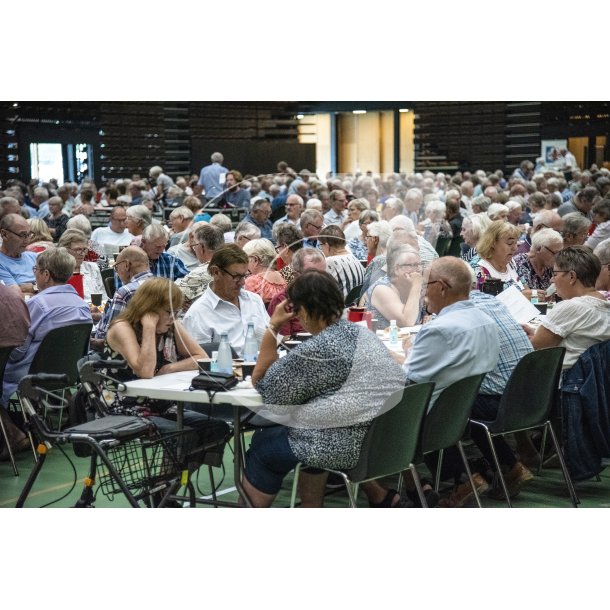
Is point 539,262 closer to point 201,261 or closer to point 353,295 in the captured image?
point 201,261

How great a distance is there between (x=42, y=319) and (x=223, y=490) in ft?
5.14

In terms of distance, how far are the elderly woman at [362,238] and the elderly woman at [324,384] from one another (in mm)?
932

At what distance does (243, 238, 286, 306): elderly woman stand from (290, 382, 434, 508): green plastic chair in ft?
3.31

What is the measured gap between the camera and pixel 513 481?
5.13 meters

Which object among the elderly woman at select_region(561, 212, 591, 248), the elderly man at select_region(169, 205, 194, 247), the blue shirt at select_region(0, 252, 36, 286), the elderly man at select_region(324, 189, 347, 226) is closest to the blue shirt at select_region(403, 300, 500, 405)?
the elderly woman at select_region(561, 212, 591, 248)

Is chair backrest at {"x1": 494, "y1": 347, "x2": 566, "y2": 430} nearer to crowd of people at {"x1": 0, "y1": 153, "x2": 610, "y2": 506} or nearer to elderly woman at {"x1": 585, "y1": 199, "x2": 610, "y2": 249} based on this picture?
crowd of people at {"x1": 0, "y1": 153, "x2": 610, "y2": 506}

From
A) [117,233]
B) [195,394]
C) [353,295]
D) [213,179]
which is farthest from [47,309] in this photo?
[213,179]

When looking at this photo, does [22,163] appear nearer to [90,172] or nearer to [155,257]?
[90,172]

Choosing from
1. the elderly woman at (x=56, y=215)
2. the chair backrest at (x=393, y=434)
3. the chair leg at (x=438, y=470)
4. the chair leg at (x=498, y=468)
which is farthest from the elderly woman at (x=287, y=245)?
the elderly woman at (x=56, y=215)

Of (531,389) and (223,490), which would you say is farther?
(223,490)

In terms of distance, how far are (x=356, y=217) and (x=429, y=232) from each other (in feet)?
5.44

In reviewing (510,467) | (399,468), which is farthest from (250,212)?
(399,468)

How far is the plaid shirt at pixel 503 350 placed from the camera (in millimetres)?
4910

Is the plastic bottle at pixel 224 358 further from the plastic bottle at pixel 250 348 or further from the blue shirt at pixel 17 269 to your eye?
the blue shirt at pixel 17 269
